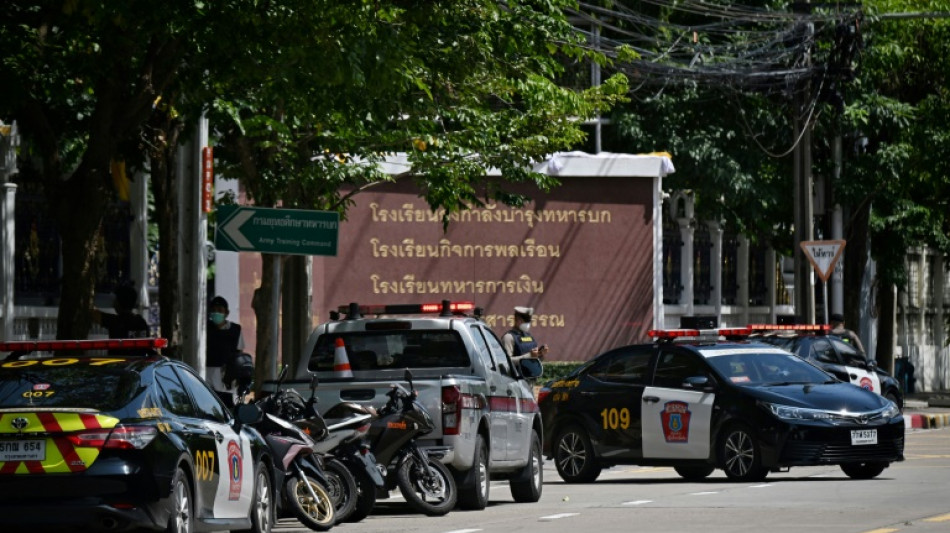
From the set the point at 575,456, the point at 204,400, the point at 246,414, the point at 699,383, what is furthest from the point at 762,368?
the point at 204,400

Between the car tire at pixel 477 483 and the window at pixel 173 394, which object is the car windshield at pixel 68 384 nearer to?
the window at pixel 173 394

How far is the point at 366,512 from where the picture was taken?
1602 cm

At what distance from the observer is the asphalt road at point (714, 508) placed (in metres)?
14.9

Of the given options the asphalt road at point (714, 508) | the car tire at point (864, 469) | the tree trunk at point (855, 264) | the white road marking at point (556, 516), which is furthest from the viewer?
the tree trunk at point (855, 264)

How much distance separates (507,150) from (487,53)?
5.51 meters

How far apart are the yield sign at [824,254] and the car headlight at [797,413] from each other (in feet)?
38.7

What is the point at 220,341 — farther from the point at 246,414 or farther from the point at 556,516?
the point at 246,414

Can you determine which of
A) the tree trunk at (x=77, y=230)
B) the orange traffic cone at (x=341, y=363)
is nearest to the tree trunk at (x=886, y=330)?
the orange traffic cone at (x=341, y=363)

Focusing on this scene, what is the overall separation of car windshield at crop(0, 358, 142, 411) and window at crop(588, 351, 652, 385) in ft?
32.0

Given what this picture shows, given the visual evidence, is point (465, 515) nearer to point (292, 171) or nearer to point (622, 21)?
point (292, 171)

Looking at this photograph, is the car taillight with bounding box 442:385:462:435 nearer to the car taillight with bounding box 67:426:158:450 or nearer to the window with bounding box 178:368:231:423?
the window with bounding box 178:368:231:423

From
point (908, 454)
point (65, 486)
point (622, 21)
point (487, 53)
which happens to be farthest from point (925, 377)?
point (65, 486)

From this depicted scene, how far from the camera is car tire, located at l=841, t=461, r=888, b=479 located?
2055 cm

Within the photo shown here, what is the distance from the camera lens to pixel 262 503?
14148 mm
